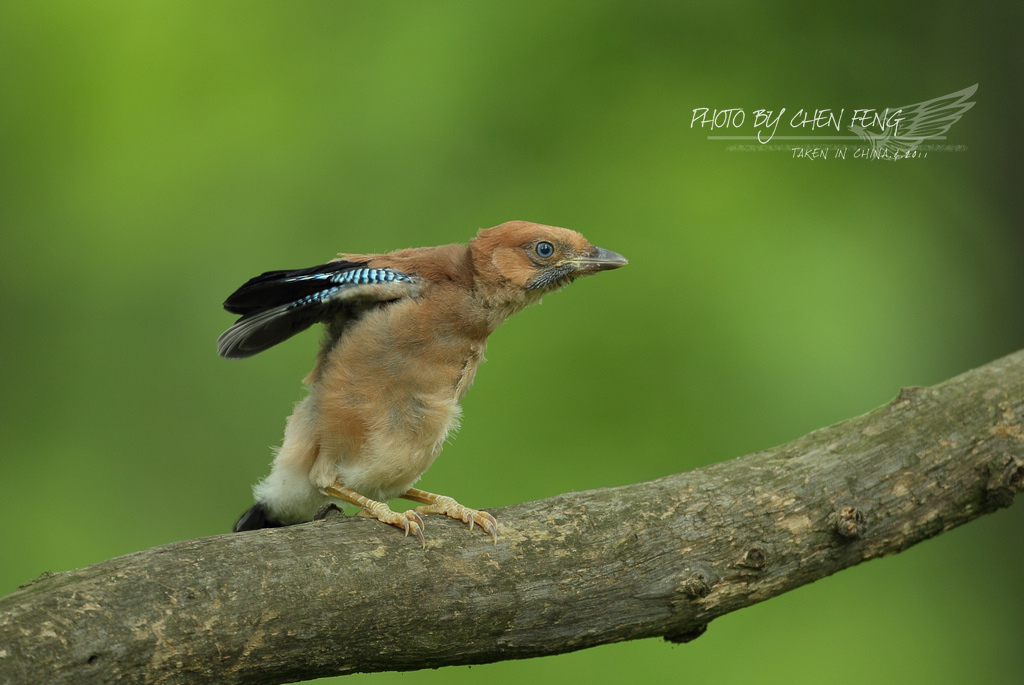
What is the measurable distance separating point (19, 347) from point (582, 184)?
4.75 metres

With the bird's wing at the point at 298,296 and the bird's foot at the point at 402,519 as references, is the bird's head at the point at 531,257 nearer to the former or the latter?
the bird's wing at the point at 298,296

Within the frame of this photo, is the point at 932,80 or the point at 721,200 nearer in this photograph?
the point at 721,200

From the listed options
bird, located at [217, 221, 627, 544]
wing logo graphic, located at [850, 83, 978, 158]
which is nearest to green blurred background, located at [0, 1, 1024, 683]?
wing logo graphic, located at [850, 83, 978, 158]

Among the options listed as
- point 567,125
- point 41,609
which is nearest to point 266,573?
point 41,609

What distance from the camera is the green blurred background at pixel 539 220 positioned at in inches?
272

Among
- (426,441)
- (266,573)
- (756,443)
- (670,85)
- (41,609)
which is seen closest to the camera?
(41,609)

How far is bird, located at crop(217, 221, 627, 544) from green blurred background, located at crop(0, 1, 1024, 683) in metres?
2.70

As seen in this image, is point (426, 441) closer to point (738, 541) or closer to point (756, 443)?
point (738, 541)

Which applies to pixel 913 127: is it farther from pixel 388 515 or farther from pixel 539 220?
pixel 388 515

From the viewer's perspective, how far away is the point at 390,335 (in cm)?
387

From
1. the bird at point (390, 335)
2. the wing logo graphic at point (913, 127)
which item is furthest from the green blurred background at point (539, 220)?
the bird at point (390, 335)

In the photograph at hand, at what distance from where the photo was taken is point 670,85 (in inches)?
293

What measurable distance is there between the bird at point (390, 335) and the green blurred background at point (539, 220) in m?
2.70

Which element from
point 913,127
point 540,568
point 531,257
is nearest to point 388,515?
point 540,568
